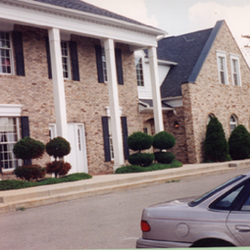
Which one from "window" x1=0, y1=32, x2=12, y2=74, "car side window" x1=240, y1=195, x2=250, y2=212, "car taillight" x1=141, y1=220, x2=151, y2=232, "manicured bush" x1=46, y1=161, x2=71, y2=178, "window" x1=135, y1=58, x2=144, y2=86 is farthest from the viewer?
"window" x1=135, y1=58, x2=144, y2=86

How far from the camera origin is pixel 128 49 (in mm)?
23156

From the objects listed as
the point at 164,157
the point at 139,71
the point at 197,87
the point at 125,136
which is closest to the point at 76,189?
the point at 164,157

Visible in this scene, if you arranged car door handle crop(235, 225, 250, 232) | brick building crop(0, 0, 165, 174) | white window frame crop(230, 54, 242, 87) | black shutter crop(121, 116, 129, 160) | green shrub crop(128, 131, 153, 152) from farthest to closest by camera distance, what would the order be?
white window frame crop(230, 54, 242, 87) → black shutter crop(121, 116, 129, 160) → green shrub crop(128, 131, 153, 152) → brick building crop(0, 0, 165, 174) → car door handle crop(235, 225, 250, 232)

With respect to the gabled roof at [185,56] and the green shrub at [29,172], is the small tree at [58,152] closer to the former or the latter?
the green shrub at [29,172]

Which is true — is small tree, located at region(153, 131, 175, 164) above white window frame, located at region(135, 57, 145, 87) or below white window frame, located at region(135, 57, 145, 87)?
below

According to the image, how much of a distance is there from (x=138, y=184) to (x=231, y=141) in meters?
11.7

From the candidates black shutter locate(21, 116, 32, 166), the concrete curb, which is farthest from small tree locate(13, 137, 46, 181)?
black shutter locate(21, 116, 32, 166)

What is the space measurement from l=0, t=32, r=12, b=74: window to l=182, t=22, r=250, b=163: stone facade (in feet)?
34.3

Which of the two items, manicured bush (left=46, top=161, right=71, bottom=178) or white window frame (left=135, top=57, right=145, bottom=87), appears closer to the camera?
manicured bush (left=46, top=161, right=71, bottom=178)

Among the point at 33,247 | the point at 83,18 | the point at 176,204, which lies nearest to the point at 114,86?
the point at 83,18

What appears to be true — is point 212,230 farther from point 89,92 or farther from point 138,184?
point 89,92

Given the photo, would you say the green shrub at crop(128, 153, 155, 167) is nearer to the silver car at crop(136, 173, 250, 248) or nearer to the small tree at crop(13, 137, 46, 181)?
the small tree at crop(13, 137, 46, 181)

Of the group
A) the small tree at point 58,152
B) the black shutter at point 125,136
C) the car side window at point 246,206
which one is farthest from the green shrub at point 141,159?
the car side window at point 246,206

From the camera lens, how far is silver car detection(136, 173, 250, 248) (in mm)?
4293
